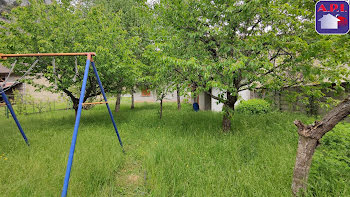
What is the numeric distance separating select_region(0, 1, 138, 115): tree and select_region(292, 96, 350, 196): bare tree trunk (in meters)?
6.13

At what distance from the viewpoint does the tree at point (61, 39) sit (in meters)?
5.78

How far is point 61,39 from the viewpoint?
6.19m

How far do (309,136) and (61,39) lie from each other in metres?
7.99

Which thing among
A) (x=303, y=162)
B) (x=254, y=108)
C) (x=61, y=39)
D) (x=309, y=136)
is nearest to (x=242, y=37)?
(x=309, y=136)

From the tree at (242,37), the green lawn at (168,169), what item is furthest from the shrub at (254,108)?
the green lawn at (168,169)

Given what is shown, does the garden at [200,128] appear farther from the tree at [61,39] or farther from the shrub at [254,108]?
the shrub at [254,108]

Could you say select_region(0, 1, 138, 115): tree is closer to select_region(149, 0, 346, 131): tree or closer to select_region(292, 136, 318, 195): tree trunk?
select_region(149, 0, 346, 131): tree

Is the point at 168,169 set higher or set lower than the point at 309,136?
lower

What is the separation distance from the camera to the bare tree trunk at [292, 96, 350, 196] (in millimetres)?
1795

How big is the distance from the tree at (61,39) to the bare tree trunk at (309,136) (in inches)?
241

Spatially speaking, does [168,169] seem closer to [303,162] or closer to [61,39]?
[303,162]

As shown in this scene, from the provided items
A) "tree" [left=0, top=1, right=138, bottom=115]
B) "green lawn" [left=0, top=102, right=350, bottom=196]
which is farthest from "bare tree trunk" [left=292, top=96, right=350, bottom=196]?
"tree" [left=0, top=1, right=138, bottom=115]

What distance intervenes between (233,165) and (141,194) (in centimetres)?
181

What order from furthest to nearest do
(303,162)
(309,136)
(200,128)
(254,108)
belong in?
(254,108)
(200,128)
(303,162)
(309,136)
